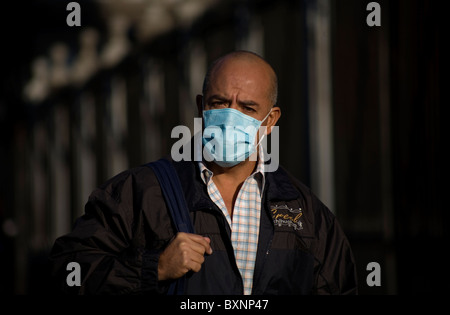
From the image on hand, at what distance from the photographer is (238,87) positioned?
3578 millimetres

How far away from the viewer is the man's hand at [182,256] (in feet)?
10.3

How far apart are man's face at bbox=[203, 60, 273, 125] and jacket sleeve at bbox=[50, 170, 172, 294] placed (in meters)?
0.53

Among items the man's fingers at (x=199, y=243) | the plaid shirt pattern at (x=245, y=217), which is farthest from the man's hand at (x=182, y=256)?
the plaid shirt pattern at (x=245, y=217)

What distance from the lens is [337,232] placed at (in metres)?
3.60

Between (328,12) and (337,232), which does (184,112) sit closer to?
(328,12)

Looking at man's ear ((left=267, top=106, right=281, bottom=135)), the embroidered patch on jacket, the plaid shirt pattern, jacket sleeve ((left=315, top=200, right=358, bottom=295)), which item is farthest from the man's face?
jacket sleeve ((left=315, top=200, right=358, bottom=295))

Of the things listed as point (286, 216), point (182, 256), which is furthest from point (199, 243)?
point (286, 216)

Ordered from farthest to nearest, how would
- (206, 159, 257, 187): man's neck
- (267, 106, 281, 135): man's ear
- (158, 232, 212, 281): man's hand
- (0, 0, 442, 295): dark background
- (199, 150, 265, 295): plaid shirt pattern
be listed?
1. (0, 0, 442, 295): dark background
2. (267, 106, 281, 135): man's ear
3. (206, 159, 257, 187): man's neck
4. (199, 150, 265, 295): plaid shirt pattern
5. (158, 232, 212, 281): man's hand

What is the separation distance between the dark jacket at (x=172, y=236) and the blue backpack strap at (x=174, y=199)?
0.03 m

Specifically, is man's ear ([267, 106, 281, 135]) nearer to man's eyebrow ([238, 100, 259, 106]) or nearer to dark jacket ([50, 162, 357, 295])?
man's eyebrow ([238, 100, 259, 106])

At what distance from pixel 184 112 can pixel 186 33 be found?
0.94 m

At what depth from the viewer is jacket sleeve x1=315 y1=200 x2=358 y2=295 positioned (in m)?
3.46
